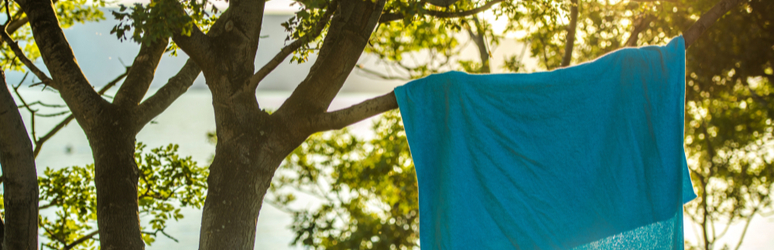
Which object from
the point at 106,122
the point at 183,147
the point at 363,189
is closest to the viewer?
the point at 106,122

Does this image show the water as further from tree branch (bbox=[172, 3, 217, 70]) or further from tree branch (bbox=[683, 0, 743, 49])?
tree branch (bbox=[683, 0, 743, 49])

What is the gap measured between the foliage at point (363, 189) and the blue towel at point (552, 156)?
2.47 metres

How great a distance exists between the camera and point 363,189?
213 inches

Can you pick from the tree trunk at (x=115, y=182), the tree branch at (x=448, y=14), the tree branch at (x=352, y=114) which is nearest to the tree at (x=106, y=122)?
the tree trunk at (x=115, y=182)

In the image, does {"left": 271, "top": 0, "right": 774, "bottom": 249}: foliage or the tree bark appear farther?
{"left": 271, "top": 0, "right": 774, "bottom": 249}: foliage

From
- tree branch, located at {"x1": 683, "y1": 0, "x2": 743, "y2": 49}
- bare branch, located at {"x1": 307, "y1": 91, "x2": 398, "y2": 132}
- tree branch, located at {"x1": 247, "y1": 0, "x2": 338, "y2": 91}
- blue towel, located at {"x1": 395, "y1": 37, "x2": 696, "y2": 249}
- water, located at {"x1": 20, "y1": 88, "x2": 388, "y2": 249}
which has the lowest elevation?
blue towel, located at {"x1": 395, "y1": 37, "x2": 696, "y2": 249}

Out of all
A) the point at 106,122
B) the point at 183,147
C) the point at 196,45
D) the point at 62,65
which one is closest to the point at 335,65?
the point at 196,45

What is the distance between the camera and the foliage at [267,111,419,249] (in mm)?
4859

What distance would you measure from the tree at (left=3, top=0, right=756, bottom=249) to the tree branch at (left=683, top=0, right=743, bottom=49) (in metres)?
0.01

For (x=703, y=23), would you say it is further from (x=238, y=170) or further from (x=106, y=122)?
(x=106, y=122)

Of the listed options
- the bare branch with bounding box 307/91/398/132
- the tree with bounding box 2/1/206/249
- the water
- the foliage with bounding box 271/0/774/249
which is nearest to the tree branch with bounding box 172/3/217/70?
the tree with bounding box 2/1/206/249

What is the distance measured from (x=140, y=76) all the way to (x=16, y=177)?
2.62 ft

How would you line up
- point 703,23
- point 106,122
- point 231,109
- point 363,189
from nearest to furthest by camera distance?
1. point 231,109
2. point 106,122
3. point 703,23
4. point 363,189

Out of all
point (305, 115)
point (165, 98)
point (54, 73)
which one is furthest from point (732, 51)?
point (54, 73)
